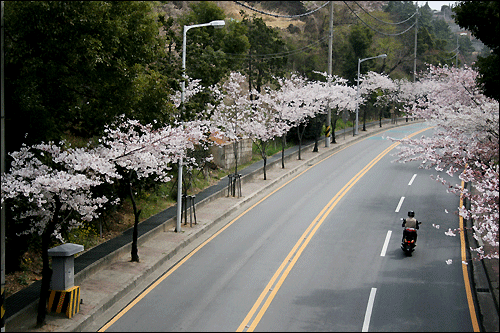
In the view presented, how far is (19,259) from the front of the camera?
48.6 ft

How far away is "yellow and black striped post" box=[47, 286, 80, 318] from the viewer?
12.0 meters

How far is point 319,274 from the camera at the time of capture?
15328 mm

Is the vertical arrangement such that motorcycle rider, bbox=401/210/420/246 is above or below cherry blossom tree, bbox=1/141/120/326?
below

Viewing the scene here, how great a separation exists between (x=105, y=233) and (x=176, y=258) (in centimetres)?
341

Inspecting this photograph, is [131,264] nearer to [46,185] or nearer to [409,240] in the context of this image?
[46,185]

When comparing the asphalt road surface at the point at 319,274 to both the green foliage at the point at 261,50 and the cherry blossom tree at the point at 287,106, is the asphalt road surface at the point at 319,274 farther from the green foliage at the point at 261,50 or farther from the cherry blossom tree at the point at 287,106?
the green foliage at the point at 261,50

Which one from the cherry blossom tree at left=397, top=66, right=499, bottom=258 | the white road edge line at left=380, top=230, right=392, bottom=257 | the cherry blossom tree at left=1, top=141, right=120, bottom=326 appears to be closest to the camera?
the cherry blossom tree at left=1, top=141, right=120, bottom=326

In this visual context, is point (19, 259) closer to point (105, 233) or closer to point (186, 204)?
point (105, 233)

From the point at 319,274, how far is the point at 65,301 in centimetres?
727

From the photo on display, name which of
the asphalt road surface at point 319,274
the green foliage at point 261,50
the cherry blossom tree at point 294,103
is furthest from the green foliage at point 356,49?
the asphalt road surface at point 319,274

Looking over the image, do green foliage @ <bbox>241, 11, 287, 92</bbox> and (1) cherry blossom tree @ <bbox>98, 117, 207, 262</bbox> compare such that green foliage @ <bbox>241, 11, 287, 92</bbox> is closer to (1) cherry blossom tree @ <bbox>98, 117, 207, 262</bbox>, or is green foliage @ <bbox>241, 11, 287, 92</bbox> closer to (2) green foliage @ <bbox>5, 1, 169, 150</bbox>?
(1) cherry blossom tree @ <bbox>98, 117, 207, 262</bbox>

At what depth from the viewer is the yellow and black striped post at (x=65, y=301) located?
1205cm

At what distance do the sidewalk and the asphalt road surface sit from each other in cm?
57

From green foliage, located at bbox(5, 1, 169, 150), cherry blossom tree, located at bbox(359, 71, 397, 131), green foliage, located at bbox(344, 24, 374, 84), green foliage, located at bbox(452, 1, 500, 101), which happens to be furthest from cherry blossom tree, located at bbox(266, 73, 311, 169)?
green foliage, located at bbox(344, 24, 374, 84)
